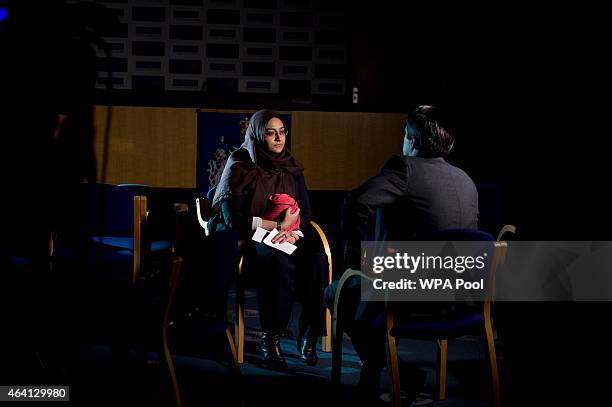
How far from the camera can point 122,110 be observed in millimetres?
5418

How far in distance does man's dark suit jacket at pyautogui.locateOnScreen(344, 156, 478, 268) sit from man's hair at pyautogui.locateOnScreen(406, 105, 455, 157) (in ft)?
0.16

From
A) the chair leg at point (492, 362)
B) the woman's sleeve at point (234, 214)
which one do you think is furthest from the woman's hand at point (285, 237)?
the chair leg at point (492, 362)

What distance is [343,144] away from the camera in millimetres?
5551

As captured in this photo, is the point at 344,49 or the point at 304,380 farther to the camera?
the point at 344,49

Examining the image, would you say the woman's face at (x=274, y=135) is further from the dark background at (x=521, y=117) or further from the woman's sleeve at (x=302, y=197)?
the dark background at (x=521, y=117)

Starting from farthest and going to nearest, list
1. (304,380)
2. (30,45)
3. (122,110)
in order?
(122,110) → (30,45) → (304,380)

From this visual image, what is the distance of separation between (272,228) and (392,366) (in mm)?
1461

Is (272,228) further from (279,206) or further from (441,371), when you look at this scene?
(441,371)

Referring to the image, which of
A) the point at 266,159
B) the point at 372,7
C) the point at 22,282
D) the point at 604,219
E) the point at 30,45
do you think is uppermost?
the point at 372,7

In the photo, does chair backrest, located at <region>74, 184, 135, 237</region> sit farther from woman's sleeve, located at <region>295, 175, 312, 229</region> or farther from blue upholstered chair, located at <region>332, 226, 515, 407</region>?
blue upholstered chair, located at <region>332, 226, 515, 407</region>

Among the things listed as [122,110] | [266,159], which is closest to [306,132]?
[122,110]

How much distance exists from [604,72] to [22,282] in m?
2.88

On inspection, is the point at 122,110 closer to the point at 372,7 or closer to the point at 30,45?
the point at 30,45

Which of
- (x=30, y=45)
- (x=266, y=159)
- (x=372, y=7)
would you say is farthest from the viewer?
(x=372, y=7)
